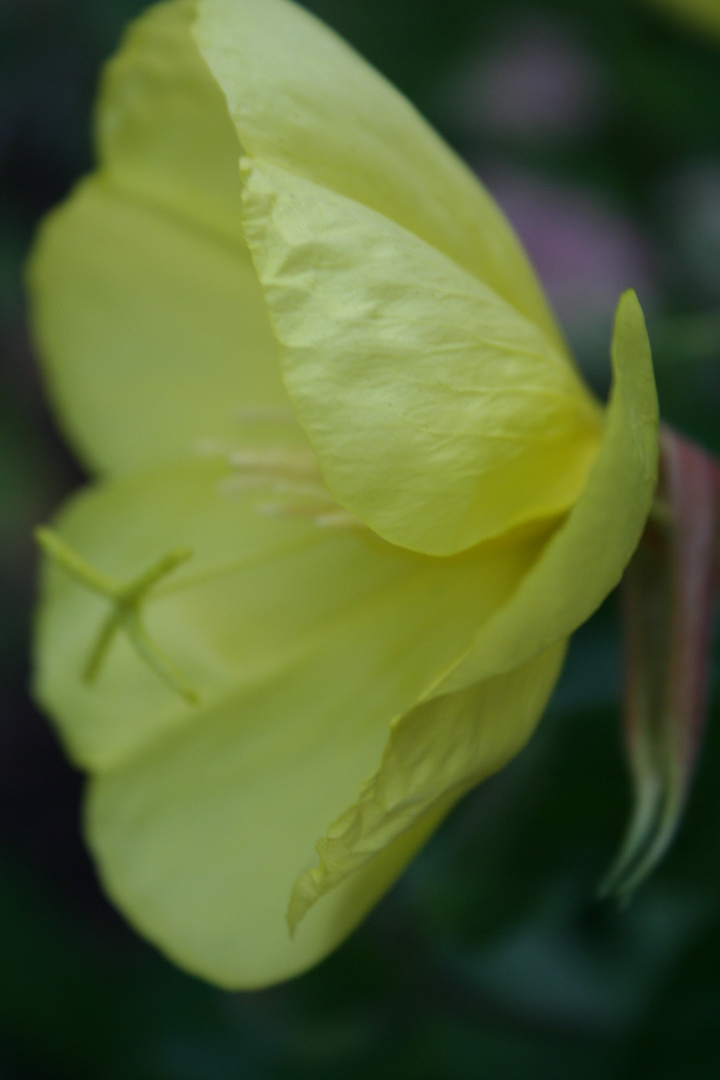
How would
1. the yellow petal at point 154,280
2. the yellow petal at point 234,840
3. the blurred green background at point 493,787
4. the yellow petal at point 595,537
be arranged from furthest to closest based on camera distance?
the blurred green background at point 493,787 → the yellow petal at point 154,280 → the yellow petal at point 234,840 → the yellow petal at point 595,537

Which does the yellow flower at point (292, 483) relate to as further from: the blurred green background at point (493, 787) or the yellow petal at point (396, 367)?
the blurred green background at point (493, 787)

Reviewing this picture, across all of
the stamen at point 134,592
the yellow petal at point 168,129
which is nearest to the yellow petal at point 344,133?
the yellow petal at point 168,129

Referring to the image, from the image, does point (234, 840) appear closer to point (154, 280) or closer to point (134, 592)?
point (134, 592)

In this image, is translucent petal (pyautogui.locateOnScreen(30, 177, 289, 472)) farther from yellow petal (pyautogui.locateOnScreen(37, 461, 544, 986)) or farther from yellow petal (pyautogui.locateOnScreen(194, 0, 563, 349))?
yellow petal (pyautogui.locateOnScreen(194, 0, 563, 349))

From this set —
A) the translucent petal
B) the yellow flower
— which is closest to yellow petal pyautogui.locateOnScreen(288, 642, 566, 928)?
the yellow flower

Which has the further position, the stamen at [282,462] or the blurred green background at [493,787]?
the blurred green background at [493,787]

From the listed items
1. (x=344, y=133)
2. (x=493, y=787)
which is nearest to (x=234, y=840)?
(x=493, y=787)

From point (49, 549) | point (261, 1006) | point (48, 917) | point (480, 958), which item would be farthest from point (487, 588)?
point (48, 917)
